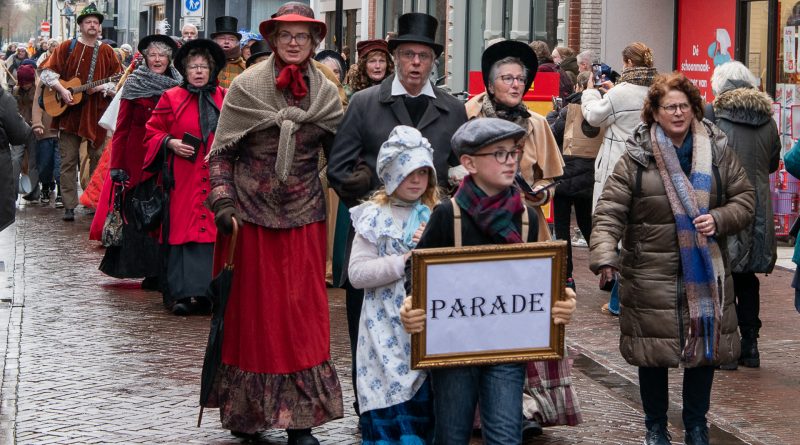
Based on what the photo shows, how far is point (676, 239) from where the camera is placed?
23.0 ft

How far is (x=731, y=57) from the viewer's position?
1769 cm

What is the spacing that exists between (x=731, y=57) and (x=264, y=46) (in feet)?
19.4

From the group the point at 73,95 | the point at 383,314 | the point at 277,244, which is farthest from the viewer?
the point at 73,95

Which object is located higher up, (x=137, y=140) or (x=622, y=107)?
(x=622, y=107)

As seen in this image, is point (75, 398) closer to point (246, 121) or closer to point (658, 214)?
point (246, 121)

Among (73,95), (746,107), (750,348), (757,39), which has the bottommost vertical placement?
(750,348)

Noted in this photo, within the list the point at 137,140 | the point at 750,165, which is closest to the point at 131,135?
the point at 137,140

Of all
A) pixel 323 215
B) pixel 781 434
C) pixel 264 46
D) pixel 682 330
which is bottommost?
pixel 781 434

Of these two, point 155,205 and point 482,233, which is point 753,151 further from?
point 155,205

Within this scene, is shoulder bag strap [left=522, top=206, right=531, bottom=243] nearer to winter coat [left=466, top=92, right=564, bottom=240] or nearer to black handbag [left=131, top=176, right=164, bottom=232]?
winter coat [left=466, top=92, right=564, bottom=240]

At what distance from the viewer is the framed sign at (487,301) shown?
554 cm

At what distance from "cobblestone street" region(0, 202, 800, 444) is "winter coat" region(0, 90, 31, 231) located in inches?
27.6

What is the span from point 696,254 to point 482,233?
1621mm

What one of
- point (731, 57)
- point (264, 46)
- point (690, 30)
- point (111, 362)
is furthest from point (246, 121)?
point (690, 30)
